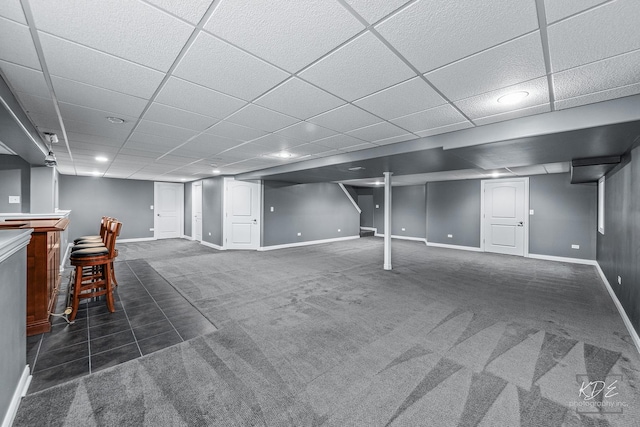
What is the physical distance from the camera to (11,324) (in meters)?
1.62

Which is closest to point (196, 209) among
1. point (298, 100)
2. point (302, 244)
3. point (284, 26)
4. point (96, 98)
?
point (302, 244)

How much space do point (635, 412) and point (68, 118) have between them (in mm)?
5521

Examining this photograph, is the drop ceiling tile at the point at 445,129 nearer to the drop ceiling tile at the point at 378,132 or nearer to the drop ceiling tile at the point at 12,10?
the drop ceiling tile at the point at 378,132

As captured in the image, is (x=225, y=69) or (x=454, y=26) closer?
(x=454, y=26)

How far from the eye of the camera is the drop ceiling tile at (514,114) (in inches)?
103

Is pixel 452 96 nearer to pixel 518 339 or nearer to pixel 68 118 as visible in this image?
pixel 518 339

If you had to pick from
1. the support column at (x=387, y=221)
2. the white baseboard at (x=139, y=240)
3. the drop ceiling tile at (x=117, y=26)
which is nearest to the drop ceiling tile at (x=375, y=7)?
the drop ceiling tile at (x=117, y=26)

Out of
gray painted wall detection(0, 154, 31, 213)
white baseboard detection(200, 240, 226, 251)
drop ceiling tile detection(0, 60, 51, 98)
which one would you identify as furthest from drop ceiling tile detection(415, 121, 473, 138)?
gray painted wall detection(0, 154, 31, 213)

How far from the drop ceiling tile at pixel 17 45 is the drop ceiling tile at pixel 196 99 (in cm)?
76

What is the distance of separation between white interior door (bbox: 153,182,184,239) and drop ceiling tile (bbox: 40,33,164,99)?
8.63 m

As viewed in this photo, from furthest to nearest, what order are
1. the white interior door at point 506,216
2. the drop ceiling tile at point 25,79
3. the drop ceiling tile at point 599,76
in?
the white interior door at point 506,216 < the drop ceiling tile at point 25,79 < the drop ceiling tile at point 599,76

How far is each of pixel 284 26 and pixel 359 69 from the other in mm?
663

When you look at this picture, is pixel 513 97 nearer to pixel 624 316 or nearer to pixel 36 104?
pixel 624 316

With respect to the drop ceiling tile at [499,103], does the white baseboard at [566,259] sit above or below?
below
